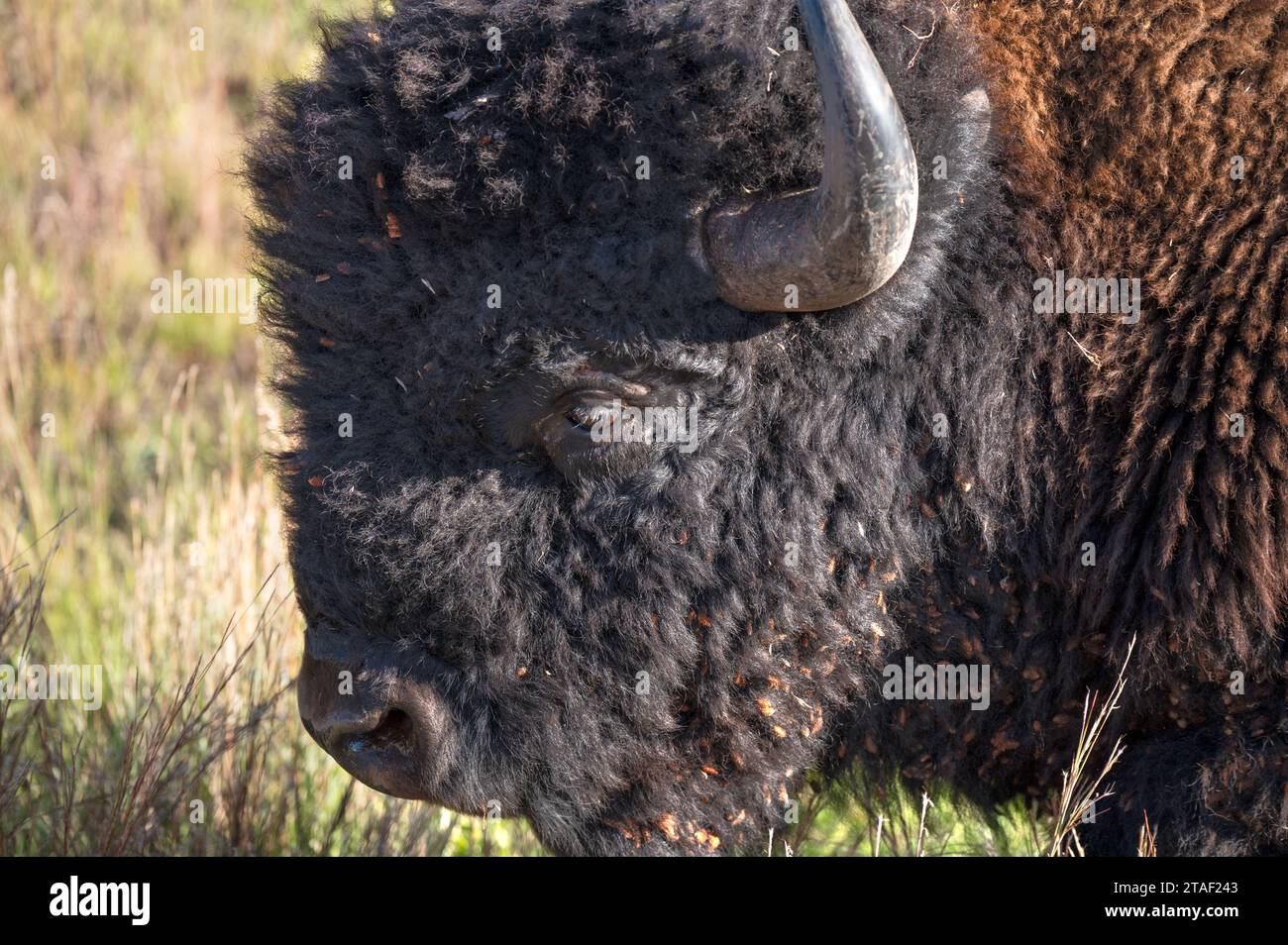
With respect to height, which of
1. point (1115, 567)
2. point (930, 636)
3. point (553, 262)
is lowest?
point (930, 636)

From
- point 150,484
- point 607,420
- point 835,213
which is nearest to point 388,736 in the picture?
point 607,420

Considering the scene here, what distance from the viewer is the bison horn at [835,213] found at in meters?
2.50

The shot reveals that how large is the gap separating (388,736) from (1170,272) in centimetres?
217

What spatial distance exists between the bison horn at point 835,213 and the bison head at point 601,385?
0.04 feet

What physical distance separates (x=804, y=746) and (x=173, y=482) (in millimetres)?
4432

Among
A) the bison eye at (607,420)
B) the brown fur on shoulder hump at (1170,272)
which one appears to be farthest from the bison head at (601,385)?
the brown fur on shoulder hump at (1170,272)

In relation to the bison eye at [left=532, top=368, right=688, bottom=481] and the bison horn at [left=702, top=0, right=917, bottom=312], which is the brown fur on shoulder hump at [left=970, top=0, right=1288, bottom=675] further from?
the bison eye at [left=532, top=368, right=688, bottom=481]

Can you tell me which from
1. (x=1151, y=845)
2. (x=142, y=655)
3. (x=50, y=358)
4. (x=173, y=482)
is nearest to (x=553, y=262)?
(x=1151, y=845)

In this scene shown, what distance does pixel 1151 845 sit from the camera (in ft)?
9.98

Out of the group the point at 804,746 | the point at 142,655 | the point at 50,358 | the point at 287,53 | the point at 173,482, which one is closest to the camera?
the point at 804,746

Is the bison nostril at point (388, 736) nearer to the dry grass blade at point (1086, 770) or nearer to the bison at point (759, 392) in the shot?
the bison at point (759, 392)

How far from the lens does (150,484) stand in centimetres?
592

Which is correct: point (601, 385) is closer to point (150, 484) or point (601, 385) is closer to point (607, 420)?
point (607, 420)
